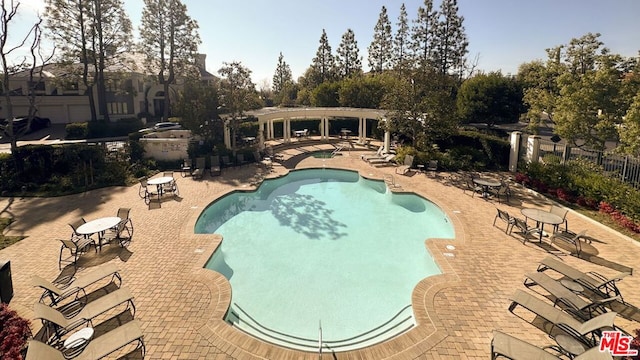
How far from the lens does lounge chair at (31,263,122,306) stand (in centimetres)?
836

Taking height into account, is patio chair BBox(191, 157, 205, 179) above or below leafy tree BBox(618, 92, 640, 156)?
below

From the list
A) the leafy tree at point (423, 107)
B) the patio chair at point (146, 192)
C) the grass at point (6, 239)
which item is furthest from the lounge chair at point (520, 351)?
the leafy tree at point (423, 107)

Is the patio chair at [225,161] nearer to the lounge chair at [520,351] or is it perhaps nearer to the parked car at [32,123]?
the lounge chair at [520,351]

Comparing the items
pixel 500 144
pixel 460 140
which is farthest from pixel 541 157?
pixel 460 140

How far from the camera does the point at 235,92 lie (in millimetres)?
24625

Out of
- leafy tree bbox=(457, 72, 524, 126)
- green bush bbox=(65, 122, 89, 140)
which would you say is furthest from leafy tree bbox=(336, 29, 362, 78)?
green bush bbox=(65, 122, 89, 140)

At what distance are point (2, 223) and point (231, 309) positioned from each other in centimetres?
1240

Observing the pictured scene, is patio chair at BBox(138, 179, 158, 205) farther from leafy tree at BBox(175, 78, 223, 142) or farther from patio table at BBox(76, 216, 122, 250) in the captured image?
leafy tree at BBox(175, 78, 223, 142)

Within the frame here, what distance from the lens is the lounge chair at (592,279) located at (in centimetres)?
853

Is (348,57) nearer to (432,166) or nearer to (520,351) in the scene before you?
(432,166)

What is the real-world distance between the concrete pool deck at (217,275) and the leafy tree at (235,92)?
898 cm

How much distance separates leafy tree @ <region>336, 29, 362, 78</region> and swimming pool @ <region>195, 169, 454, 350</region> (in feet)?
134

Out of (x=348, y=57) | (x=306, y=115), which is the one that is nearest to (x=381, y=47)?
(x=348, y=57)

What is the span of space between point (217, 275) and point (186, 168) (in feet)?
44.6
